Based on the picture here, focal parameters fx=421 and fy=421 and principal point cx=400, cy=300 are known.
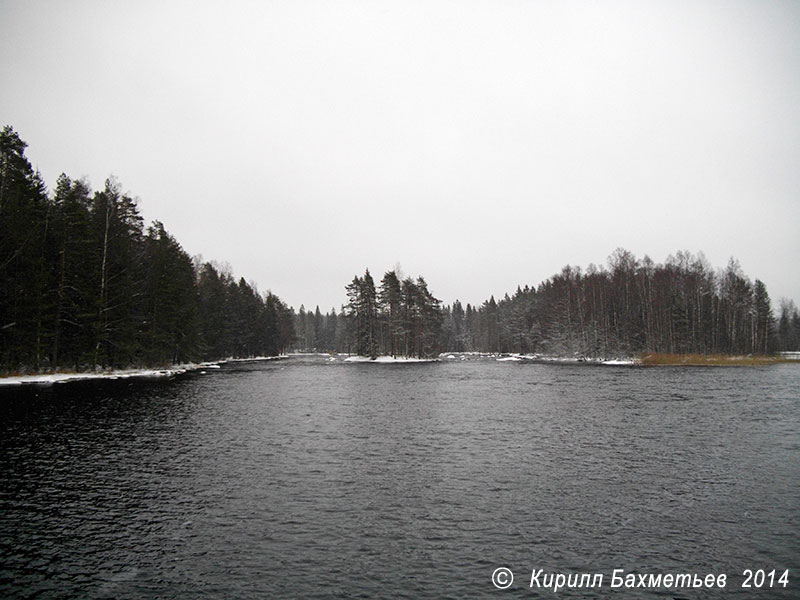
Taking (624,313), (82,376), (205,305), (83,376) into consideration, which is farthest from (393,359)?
(82,376)

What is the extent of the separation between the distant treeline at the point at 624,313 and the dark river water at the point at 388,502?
78630mm

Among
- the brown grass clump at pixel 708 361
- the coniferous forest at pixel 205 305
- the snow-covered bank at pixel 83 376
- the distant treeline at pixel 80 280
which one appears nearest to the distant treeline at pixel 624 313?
the coniferous forest at pixel 205 305

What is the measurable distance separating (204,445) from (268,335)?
132m

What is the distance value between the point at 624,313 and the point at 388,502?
364 feet

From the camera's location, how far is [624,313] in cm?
10938

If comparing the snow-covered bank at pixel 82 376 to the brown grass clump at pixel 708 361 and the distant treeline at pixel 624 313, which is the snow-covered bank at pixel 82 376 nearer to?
the distant treeline at pixel 624 313

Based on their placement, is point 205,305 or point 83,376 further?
point 205,305

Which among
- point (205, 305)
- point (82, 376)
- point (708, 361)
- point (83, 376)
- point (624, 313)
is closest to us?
point (82, 376)

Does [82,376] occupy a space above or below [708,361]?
above

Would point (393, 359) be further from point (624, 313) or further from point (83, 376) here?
point (83, 376)

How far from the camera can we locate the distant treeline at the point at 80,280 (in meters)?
47.1

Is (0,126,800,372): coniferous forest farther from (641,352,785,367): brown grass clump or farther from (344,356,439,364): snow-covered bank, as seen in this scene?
(641,352,785,367): brown grass clump

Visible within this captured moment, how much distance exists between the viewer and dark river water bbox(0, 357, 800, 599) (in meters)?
10.6

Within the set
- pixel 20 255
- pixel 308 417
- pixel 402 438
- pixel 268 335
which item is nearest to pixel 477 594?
pixel 402 438
